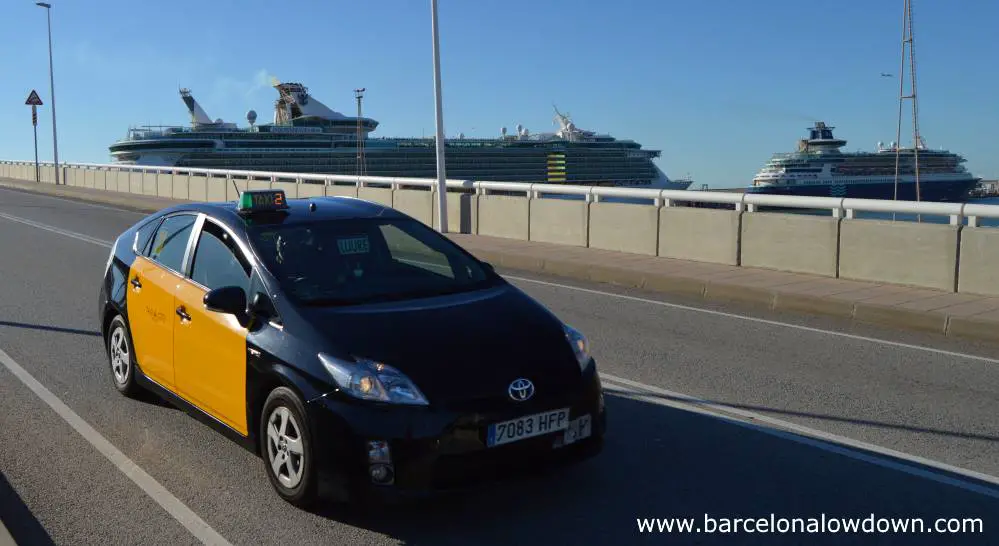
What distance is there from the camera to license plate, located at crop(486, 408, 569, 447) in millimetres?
4332

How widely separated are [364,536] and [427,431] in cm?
59

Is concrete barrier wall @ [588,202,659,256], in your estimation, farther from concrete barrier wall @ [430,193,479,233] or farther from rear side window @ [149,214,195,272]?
rear side window @ [149,214,195,272]

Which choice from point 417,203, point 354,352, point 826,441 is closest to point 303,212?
point 354,352

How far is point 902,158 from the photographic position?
75312 millimetres

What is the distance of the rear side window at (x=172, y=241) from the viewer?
600cm

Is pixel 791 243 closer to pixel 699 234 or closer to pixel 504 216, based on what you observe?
pixel 699 234

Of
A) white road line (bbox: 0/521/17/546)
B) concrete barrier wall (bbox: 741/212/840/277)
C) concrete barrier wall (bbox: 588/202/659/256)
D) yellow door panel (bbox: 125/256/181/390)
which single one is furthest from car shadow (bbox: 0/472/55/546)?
concrete barrier wall (bbox: 588/202/659/256)

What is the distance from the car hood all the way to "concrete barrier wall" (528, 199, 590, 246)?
38.0 feet

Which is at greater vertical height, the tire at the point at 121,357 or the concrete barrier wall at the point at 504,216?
the concrete barrier wall at the point at 504,216

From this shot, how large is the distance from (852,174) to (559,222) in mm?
64138

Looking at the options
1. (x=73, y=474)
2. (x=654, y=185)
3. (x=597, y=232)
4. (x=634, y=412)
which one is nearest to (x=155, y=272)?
(x=73, y=474)

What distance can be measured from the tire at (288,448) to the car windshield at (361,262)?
0.59m

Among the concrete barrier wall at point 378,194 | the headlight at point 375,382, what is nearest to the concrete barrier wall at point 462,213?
the concrete barrier wall at point 378,194

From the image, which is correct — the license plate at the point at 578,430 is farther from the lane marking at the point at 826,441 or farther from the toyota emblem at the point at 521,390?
the lane marking at the point at 826,441
